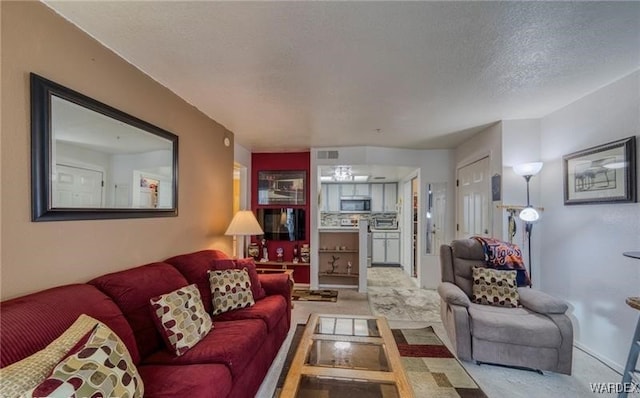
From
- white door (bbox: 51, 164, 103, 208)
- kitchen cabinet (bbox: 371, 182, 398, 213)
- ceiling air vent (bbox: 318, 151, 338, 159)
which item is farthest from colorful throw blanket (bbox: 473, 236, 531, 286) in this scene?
kitchen cabinet (bbox: 371, 182, 398, 213)

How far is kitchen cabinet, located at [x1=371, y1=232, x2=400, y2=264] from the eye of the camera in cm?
679

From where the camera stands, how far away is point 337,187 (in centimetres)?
754

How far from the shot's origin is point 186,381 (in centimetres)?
137

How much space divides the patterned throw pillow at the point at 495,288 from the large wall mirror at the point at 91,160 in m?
2.96

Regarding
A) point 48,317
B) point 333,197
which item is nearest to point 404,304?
point 48,317

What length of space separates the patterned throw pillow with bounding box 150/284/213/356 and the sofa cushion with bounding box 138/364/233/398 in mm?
152

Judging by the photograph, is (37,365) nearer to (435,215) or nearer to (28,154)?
(28,154)

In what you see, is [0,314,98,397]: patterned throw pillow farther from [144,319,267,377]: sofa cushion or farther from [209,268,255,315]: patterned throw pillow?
[209,268,255,315]: patterned throw pillow

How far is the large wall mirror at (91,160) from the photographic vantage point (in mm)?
1394

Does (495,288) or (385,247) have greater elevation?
(495,288)

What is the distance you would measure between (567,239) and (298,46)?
→ 3.10 meters

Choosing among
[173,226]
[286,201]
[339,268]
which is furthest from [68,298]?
[339,268]

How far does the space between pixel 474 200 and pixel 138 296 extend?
408cm

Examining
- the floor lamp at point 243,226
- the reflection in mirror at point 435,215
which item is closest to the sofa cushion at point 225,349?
the floor lamp at point 243,226
